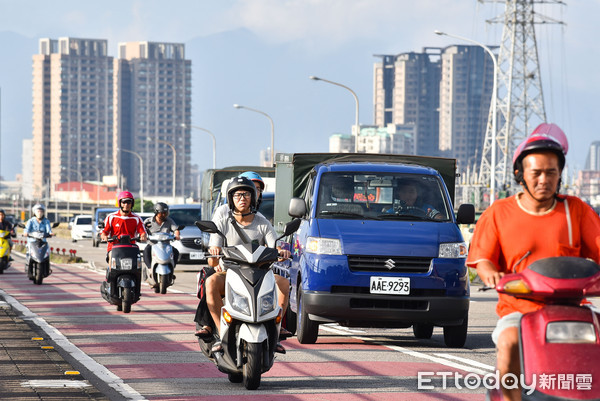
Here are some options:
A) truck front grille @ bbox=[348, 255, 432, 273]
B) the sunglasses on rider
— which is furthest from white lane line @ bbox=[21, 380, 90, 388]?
truck front grille @ bbox=[348, 255, 432, 273]

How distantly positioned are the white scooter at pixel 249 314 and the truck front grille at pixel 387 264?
278 centimetres

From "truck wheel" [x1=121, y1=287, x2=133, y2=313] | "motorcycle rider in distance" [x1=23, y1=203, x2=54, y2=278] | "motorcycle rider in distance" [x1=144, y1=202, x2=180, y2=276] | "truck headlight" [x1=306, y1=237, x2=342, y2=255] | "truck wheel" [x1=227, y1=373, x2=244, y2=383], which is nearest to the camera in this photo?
"truck wheel" [x1=227, y1=373, x2=244, y2=383]

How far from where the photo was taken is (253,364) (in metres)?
8.69

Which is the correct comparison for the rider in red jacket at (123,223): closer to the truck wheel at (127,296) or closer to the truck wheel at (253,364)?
the truck wheel at (127,296)

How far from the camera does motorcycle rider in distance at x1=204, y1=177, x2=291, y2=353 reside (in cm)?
929

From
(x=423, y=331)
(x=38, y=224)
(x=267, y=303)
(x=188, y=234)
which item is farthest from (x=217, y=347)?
(x=188, y=234)

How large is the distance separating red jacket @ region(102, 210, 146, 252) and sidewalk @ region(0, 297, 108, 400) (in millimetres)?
3632

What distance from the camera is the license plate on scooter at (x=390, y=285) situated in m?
11.6

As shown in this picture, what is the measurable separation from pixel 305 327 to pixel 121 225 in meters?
5.32

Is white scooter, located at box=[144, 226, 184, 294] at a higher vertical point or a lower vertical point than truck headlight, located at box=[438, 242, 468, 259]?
lower

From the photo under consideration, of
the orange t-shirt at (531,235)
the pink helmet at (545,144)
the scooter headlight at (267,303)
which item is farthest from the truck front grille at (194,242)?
the pink helmet at (545,144)

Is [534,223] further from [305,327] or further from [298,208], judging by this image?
[305,327]

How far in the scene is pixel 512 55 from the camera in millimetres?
102438

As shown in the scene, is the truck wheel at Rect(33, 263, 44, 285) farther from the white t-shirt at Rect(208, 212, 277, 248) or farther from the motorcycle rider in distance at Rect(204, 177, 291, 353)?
the white t-shirt at Rect(208, 212, 277, 248)
